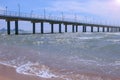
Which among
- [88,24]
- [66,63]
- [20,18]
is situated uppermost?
[66,63]

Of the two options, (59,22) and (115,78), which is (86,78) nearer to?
(115,78)

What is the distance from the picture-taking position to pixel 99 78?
35.5ft

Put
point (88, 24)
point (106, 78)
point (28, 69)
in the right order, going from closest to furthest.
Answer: point (106, 78) → point (28, 69) → point (88, 24)

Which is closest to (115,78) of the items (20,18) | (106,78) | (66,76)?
(106,78)

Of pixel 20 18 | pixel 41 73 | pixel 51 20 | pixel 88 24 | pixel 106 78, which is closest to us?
pixel 106 78

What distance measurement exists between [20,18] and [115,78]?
65.8m

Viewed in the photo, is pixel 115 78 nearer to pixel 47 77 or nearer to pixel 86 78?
pixel 86 78

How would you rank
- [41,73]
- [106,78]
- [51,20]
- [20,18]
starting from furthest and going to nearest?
1. [51,20]
2. [20,18]
3. [41,73]
4. [106,78]

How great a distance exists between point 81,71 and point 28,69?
6.97 ft

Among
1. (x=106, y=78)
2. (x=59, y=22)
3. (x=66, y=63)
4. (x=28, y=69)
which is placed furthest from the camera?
(x=59, y=22)

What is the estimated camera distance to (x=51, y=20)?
91125 mm

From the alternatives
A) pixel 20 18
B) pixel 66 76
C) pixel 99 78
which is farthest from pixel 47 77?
pixel 20 18

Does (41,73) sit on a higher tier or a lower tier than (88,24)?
higher

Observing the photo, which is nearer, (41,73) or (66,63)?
(41,73)
